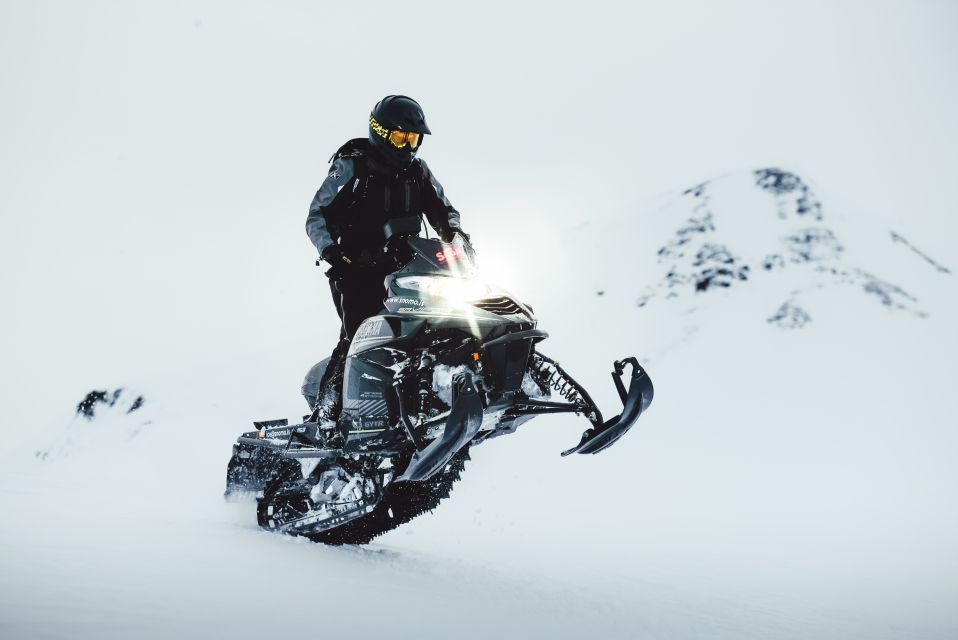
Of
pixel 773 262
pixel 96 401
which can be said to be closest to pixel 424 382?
pixel 96 401

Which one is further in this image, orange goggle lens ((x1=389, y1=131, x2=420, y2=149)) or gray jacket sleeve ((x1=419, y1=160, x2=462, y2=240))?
gray jacket sleeve ((x1=419, y1=160, x2=462, y2=240))

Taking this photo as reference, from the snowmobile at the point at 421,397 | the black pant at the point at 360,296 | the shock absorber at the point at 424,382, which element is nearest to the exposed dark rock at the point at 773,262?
the snowmobile at the point at 421,397

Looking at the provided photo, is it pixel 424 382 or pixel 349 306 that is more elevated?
pixel 349 306

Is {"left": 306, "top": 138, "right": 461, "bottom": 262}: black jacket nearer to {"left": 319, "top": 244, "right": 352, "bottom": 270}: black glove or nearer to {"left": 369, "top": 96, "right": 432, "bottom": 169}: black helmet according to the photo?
{"left": 369, "top": 96, "right": 432, "bottom": 169}: black helmet

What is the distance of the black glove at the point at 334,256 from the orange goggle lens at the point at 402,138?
2.97 ft

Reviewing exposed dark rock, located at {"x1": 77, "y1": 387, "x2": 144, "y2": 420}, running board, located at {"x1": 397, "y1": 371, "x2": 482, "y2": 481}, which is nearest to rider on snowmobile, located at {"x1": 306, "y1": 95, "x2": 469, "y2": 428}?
running board, located at {"x1": 397, "y1": 371, "x2": 482, "y2": 481}

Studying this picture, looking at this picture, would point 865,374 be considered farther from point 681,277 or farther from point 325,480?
point 325,480

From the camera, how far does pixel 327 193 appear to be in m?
5.45

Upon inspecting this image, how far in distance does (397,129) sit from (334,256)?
1.04 meters

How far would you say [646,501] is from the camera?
11.9 m

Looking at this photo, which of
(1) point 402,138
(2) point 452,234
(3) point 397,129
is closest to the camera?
(3) point 397,129

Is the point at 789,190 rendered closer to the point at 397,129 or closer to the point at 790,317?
the point at 790,317

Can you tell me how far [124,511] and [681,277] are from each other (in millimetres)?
18709

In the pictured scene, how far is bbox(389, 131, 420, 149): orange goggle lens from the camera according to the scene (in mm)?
5375
